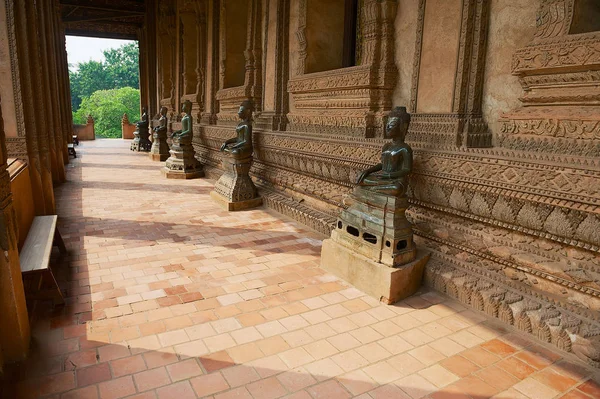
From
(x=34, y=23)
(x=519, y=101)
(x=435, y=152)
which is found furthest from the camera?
(x=34, y=23)

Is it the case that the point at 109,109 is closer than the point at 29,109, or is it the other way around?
the point at 29,109

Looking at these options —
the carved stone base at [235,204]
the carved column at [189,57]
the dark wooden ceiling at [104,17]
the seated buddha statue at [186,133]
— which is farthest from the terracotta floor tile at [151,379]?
the dark wooden ceiling at [104,17]

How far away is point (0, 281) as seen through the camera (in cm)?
238

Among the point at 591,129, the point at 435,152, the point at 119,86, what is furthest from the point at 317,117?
the point at 119,86

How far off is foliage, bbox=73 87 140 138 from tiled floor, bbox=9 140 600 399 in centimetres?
4434

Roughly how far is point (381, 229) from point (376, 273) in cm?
38

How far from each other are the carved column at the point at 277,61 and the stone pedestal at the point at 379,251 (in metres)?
3.45

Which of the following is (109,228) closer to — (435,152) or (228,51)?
(435,152)

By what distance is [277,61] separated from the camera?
684 centimetres

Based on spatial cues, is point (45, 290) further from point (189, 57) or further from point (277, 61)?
point (189, 57)

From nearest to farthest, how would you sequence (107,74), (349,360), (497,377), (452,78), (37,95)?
(497,377)
(349,360)
(452,78)
(37,95)
(107,74)

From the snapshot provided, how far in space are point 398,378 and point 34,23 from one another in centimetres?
640

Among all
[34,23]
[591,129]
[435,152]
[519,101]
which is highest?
[34,23]

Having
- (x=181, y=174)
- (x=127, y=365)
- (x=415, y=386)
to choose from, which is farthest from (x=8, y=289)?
(x=181, y=174)
